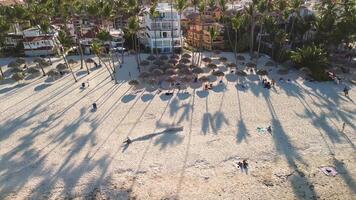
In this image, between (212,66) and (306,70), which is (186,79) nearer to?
(212,66)

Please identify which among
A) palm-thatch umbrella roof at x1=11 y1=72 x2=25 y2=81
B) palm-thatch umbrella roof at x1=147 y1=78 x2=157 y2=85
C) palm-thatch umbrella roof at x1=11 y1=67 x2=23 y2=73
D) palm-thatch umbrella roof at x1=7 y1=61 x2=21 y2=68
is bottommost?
palm-thatch umbrella roof at x1=147 y1=78 x2=157 y2=85

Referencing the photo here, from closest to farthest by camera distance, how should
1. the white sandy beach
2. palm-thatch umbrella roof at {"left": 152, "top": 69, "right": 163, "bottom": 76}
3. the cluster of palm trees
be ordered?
the white sandy beach, palm-thatch umbrella roof at {"left": 152, "top": 69, "right": 163, "bottom": 76}, the cluster of palm trees

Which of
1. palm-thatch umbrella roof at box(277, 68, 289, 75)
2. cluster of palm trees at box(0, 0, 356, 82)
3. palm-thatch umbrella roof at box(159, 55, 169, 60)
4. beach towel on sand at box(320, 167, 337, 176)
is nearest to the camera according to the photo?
beach towel on sand at box(320, 167, 337, 176)

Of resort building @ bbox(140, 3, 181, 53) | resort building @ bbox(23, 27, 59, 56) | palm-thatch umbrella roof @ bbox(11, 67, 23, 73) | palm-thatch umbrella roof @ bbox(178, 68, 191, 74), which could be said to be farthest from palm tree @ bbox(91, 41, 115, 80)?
resort building @ bbox(23, 27, 59, 56)

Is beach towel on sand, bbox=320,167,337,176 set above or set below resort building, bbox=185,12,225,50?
below

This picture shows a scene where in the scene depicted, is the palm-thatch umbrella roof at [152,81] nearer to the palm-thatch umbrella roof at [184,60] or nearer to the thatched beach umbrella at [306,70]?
the palm-thatch umbrella roof at [184,60]

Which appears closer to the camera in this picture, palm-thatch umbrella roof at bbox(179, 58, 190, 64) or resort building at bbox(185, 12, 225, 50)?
palm-thatch umbrella roof at bbox(179, 58, 190, 64)

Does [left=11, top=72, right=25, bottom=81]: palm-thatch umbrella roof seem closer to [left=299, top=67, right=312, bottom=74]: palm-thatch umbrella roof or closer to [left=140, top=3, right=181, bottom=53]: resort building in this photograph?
[left=140, top=3, right=181, bottom=53]: resort building

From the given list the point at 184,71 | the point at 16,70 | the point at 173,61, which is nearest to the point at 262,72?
the point at 184,71
